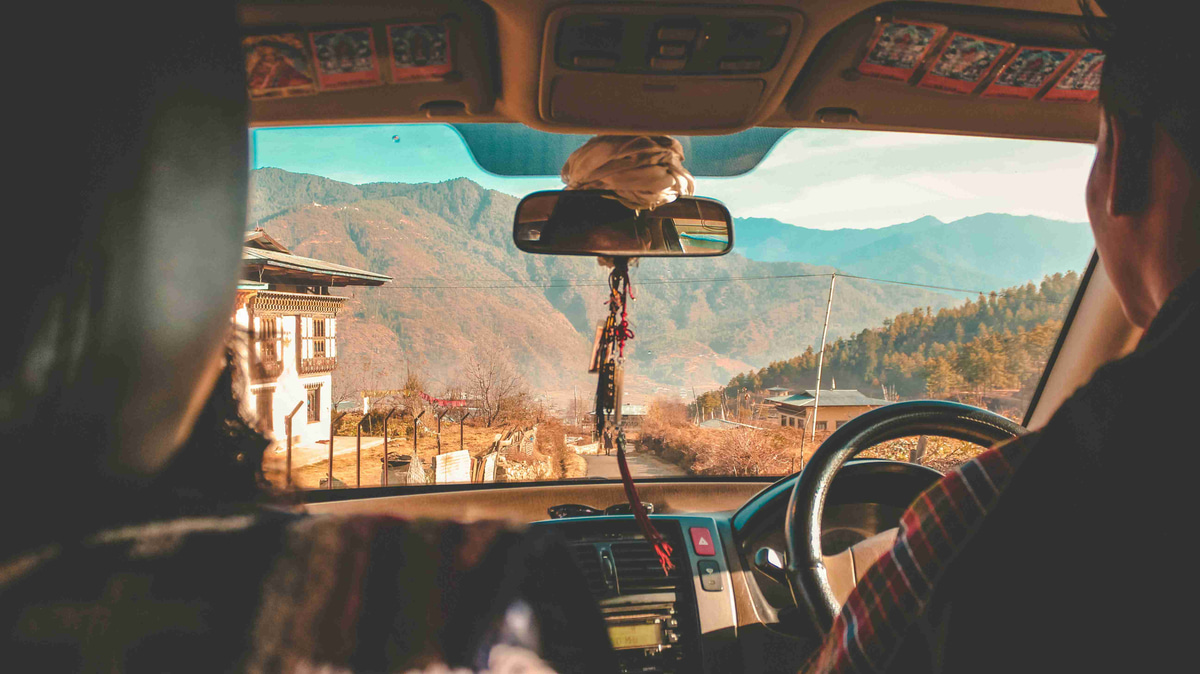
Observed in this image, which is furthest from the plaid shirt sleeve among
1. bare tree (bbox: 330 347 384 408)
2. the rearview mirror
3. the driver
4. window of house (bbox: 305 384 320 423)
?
bare tree (bbox: 330 347 384 408)

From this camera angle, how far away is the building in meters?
3.64

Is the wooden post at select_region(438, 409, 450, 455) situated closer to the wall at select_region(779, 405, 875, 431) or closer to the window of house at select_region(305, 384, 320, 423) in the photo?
the window of house at select_region(305, 384, 320, 423)

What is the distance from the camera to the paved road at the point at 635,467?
353 centimetres

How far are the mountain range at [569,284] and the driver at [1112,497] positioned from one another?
9.10ft

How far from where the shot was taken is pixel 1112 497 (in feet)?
2.51

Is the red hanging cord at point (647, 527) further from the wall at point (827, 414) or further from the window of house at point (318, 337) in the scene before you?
the window of house at point (318, 337)

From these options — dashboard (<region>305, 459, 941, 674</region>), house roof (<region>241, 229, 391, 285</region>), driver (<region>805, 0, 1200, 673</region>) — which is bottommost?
dashboard (<region>305, 459, 941, 674</region>)

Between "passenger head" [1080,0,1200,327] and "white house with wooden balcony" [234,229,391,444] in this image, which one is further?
"white house with wooden balcony" [234,229,391,444]

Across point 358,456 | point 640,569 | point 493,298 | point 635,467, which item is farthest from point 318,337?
point 493,298

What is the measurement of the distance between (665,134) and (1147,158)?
63.6 inches

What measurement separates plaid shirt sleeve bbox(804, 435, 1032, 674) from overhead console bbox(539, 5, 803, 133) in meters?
1.29

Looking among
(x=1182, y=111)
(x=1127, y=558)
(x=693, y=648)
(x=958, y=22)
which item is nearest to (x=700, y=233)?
(x=958, y=22)

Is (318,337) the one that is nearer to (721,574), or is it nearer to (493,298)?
(721,574)

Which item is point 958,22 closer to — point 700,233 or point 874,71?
point 874,71
